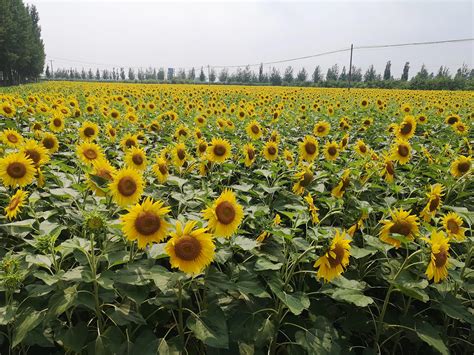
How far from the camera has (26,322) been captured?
1.80 m

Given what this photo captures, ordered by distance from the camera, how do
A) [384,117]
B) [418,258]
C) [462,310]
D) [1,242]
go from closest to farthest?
[462,310], [418,258], [1,242], [384,117]

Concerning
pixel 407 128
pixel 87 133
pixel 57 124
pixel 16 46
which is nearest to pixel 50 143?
pixel 87 133

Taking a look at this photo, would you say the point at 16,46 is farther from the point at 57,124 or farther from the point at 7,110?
the point at 57,124

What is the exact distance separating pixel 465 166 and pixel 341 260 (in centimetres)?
241

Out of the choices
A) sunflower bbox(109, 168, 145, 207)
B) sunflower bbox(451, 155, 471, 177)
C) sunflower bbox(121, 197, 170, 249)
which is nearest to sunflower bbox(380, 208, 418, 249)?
sunflower bbox(121, 197, 170, 249)

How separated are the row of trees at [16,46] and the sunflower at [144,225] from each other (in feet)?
196

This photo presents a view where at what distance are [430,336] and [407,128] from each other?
343 cm

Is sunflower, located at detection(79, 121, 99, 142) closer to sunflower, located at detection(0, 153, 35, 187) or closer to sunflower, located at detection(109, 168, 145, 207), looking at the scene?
sunflower, located at detection(0, 153, 35, 187)

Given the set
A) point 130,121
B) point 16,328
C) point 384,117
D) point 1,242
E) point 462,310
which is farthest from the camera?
point 384,117

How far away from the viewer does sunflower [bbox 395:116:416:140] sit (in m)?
4.75

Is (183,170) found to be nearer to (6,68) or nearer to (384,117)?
(384,117)

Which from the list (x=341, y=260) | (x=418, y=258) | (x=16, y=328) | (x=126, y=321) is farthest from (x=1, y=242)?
(x=418, y=258)

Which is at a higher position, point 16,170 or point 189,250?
point 16,170

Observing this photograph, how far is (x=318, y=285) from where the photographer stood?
8.18 ft
